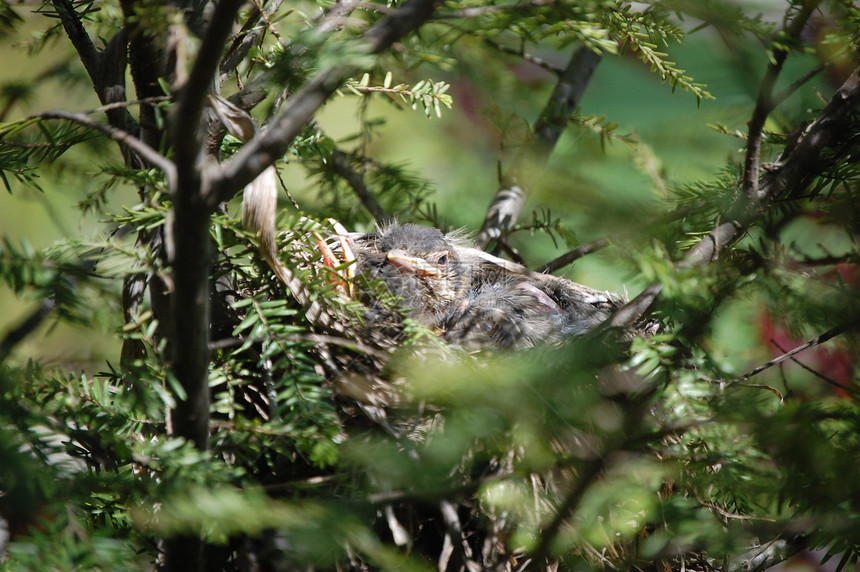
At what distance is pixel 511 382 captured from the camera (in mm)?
601

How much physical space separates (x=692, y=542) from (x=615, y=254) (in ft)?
1.13

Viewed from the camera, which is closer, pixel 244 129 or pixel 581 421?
pixel 581 421

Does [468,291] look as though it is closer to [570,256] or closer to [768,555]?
[570,256]

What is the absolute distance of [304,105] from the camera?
1.79ft

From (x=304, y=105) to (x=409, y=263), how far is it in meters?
1.04

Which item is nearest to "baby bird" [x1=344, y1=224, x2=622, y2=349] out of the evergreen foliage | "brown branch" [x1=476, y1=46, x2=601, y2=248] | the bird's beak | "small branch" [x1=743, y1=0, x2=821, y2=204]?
the bird's beak

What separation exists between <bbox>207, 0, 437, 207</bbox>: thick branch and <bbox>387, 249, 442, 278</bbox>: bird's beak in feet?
3.33

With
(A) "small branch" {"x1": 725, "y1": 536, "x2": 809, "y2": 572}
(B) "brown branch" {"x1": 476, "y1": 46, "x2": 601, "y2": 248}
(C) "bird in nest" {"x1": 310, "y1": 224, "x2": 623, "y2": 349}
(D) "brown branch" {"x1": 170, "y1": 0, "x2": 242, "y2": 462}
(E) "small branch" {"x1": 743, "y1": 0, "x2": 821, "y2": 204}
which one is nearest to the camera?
(D) "brown branch" {"x1": 170, "y1": 0, "x2": 242, "y2": 462}

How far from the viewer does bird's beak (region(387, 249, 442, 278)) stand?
1.58 metres

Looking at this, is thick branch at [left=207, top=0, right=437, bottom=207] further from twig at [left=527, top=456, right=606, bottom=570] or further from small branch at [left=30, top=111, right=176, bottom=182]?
twig at [left=527, top=456, right=606, bottom=570]

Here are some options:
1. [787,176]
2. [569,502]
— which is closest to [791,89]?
[787,176]

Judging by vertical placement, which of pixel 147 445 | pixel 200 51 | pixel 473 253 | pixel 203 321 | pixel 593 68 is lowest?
pixel 473 253

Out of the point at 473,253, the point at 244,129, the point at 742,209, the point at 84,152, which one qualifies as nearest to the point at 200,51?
the point at 244,129

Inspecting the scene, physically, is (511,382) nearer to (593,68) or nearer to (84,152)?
(84,152)
